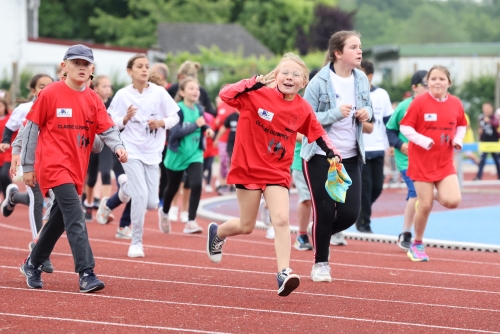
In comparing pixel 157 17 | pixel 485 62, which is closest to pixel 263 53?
pixel 157 17

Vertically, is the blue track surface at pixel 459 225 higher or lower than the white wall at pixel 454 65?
lower

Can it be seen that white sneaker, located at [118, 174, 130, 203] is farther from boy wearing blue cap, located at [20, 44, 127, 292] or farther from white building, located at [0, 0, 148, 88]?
white building, located at [0, 0, 148, 88]

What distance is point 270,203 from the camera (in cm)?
759

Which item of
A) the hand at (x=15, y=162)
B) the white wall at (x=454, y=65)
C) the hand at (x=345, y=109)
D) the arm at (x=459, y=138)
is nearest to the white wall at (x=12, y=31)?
the white wall at (x=454, y=65)

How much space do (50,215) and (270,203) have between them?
1769 mm

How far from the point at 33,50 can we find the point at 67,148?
118 ft

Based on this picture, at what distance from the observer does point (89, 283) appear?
752cm

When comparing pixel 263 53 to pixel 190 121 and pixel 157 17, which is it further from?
pixel 190 121

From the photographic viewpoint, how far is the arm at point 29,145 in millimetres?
7656

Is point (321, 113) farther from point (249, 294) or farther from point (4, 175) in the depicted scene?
point (4, 175)

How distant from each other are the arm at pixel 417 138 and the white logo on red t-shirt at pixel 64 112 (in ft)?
12.2

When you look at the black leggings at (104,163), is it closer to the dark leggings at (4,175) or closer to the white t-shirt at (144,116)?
the dark leggings at (4,175)

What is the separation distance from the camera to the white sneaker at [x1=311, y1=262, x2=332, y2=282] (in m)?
8.34

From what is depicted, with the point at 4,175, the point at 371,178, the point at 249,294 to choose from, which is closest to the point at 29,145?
the point at 249,294
